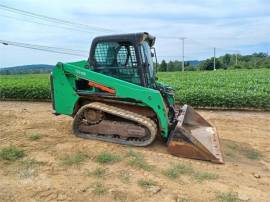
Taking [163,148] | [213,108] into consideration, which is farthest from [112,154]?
[213,108]

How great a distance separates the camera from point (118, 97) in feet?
21.8

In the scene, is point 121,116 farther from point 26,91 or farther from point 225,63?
point 225,63

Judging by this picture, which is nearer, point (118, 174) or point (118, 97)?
point (118, 174)

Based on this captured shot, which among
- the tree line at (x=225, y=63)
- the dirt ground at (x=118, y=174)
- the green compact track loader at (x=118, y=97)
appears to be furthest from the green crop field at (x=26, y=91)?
the tree line at (x=225, y=63)

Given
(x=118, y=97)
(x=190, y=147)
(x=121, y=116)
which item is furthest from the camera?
(x=118, y=97)

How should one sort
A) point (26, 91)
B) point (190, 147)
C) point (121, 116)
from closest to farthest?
1. point (190, 147)
2. point (121, 116)
3. point (26, 91)

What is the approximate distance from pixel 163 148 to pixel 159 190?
1.93 m

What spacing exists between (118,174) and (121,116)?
5.51 feet

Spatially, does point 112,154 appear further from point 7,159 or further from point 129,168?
point 7,159

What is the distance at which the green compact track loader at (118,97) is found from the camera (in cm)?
641

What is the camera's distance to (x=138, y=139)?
6508 mm

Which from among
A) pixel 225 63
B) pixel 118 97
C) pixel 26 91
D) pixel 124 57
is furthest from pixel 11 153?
pixel 225 63

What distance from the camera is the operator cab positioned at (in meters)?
6.70

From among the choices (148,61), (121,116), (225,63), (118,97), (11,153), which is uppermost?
(148,61)
